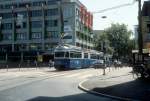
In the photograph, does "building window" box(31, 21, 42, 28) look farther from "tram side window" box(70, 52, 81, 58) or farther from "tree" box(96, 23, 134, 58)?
"tram side window" box(70, 52, 81, 58)

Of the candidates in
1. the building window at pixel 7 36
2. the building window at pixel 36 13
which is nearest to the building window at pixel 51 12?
the building window at pixel 36 13

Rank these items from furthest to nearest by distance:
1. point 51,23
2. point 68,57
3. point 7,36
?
point 7,36
point 51,23
point 68,57

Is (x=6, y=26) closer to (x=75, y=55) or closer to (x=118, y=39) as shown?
(x=118, y=39)

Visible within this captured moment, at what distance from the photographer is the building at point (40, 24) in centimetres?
9456

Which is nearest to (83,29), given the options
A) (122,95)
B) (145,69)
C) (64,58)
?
(64,58)

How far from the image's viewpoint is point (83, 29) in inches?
4104

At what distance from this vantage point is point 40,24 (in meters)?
99.3

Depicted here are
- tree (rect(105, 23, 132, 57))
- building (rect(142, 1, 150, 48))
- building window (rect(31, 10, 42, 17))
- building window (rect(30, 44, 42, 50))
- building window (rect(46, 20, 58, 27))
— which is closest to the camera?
building (rect(142, 1, 150, 48))

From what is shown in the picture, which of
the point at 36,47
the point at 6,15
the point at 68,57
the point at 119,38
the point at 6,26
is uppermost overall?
the point at 6,15

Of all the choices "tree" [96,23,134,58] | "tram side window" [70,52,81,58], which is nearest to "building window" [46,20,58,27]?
"tree" [96,23,134,58]

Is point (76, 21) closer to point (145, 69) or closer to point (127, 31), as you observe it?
point (127, 31)

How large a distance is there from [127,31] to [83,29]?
73.0 ft

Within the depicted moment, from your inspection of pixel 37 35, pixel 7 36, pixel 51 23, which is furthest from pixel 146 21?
pixel 7 36

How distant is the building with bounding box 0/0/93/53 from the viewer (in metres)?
94.6
